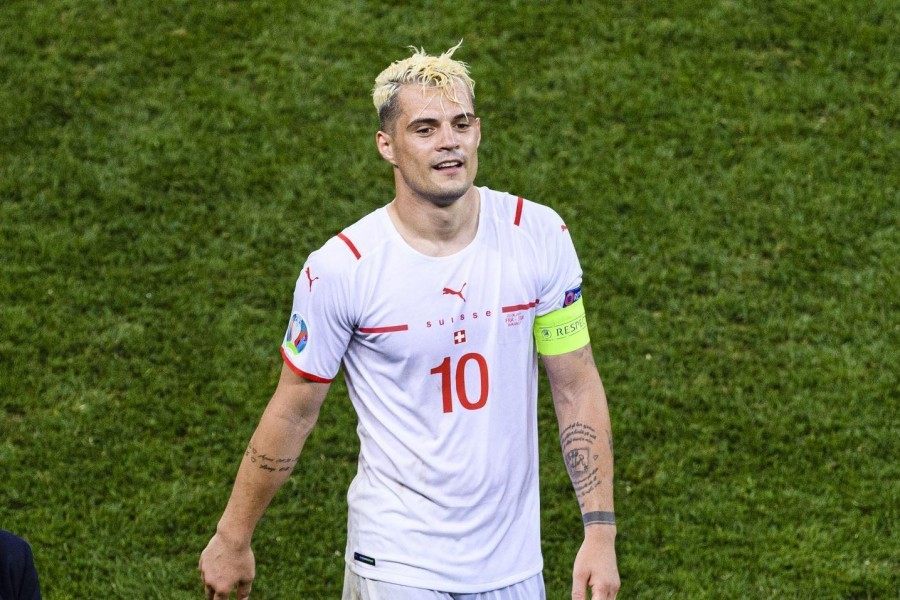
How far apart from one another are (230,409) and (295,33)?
3713 mm

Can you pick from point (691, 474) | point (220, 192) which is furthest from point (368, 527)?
point (220, 192)

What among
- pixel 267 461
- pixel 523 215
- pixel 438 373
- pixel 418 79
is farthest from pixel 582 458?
pixel 418 79

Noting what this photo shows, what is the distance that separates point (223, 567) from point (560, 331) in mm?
1596

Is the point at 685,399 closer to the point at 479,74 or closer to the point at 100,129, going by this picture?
the point at 479,74

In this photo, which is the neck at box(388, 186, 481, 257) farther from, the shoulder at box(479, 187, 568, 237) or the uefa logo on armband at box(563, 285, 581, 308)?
the uefa logo on armband at box(563, 285, 581, 308)

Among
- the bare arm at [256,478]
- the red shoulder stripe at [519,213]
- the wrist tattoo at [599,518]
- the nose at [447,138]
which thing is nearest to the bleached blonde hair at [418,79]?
the nose at [447,138]

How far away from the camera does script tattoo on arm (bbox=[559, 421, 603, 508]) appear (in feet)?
17.5

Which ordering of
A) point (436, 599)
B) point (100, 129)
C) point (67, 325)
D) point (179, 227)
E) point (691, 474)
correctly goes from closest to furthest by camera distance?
point (436, 599) → point (691, 474) → point (67, 325) → point (179, 227) → point (100, 129)

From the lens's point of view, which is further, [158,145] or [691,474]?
[158,145]

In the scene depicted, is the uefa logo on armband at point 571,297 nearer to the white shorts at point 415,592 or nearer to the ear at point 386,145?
the ear at point 386,145

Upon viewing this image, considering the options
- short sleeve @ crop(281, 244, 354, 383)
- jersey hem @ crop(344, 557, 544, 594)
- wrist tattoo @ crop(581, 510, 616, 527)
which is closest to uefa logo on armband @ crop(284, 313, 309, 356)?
short sleeve @ crop(281, 244, 354, 383)

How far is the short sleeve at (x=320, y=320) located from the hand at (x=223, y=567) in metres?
0.76

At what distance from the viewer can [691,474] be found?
8000mm

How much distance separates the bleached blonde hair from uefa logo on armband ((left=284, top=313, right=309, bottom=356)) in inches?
32.3
